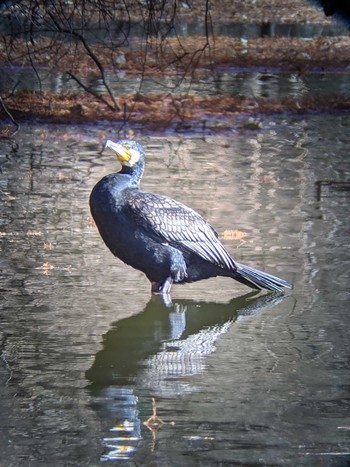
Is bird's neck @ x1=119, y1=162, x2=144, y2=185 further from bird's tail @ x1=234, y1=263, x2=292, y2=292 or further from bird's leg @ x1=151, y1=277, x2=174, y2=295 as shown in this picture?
bird's tail @ x1=234, y1=263, x2=292, y2=292

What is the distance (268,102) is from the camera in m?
17.7

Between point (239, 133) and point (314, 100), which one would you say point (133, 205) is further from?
point (314, 100)

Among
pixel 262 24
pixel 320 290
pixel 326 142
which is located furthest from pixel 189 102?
pixel 262 24

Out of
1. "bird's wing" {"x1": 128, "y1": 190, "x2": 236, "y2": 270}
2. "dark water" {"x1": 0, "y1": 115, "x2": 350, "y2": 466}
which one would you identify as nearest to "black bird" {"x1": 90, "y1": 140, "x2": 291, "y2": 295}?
"bird's wing" {"x1": 128, "y1": 190, "x2": 236, "y2": 270}

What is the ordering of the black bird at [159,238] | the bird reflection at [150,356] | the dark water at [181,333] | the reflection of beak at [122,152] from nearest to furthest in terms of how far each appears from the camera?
the dark water at [181,333] → the bird reflection at [150,356] → the black bird at [159,238] → the reflection of beak at [122,152]

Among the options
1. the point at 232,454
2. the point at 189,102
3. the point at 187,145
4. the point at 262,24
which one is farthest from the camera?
the point at 262,24

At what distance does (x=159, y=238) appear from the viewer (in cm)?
813

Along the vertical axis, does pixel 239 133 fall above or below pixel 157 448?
below

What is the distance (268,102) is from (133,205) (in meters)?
9.85

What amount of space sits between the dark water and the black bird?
6.6 inches

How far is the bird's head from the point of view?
838cm

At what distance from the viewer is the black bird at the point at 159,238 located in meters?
8.07

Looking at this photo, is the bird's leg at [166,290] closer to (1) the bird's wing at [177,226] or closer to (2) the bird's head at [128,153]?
(1) the bird's wing at [177,226]

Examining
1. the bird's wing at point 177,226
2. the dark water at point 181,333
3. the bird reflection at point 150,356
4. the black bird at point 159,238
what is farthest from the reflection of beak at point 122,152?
the bird reflection at point 150,356
